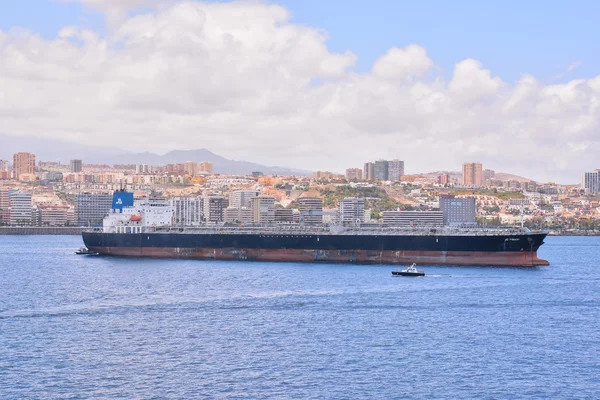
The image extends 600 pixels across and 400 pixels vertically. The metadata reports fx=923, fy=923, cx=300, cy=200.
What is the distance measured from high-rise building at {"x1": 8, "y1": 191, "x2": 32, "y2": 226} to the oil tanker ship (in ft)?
354

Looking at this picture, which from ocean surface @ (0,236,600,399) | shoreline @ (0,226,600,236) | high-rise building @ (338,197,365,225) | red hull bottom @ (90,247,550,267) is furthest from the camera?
shoreline @ (0,226,600,236)

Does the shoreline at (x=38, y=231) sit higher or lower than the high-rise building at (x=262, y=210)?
lower

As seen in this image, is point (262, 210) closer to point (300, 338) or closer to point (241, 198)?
point (241, 198)

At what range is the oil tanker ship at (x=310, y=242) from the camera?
57.2m

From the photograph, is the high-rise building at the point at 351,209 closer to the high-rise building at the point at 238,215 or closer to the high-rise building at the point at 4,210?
the high-rise building at the point at 238,215

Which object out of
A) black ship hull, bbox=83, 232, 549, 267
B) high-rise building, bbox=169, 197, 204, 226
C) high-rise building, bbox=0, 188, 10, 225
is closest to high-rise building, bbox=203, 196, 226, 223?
high-rise building, bbox=169, 197, 204, 226

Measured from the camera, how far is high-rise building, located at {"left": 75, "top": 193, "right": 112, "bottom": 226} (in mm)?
172375

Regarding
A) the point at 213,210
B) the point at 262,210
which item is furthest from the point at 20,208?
the point at 262,210

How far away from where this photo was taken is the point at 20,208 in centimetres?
17850

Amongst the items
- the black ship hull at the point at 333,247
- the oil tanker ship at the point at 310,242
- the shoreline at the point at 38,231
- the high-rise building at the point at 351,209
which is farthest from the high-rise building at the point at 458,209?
the black ship hull at the point at 333,247

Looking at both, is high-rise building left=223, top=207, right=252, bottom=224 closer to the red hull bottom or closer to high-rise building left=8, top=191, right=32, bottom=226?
high-rise building left=8, top=191, right=32, bottom=226

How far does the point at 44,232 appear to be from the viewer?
15812cm

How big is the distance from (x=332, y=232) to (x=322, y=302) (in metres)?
24.5

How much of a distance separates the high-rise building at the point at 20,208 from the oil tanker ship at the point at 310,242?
108 m
